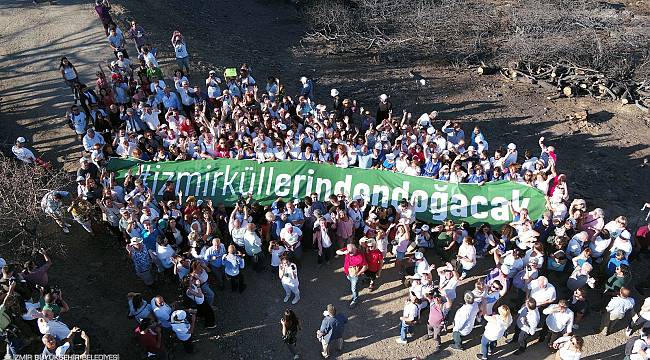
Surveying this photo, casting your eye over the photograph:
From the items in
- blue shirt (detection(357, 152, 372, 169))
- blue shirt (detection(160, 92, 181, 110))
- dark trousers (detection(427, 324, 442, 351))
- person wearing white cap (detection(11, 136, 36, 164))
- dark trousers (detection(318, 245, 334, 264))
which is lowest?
dark trousers (detection(427, 324, 442, 351))

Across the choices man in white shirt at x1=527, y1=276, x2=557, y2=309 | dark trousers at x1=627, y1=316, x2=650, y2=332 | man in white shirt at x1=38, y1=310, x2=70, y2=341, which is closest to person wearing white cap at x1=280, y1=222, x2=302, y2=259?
man in white shirt at x1=38, y1=310, x2=70, y2=341

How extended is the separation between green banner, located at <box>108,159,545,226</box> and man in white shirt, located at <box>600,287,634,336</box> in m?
2.59

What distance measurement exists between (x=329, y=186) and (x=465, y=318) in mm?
4330

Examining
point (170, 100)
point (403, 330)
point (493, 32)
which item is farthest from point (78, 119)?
point (493, 32)

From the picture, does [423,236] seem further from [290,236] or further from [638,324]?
[638,324]

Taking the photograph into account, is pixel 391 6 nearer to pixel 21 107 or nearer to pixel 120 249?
pixel 21 107

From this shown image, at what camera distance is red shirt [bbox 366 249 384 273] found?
10.6m

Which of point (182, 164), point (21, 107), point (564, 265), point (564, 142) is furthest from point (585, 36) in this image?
point (21, 107)

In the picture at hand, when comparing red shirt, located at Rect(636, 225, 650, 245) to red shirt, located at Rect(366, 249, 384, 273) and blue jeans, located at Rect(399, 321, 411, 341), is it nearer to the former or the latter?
blue jeans, located at Rect(399, 321, 411, 341)

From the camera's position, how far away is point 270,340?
407 inches

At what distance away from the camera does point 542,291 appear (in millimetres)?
9500

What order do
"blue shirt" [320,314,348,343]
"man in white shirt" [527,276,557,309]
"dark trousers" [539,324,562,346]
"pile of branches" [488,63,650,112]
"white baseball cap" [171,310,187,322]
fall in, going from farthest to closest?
"pile of branches" [488,63,650,112], "dark trousers" [539,324,562,346], "man in white shirt" [527,276,557,309], "blue shirt" [320,314,348,343], "white baseball cap" [171,310,187,322]

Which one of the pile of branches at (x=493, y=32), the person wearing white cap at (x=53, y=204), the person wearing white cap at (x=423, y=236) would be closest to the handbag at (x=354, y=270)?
the person wearing white cap at (x=423, y=236)

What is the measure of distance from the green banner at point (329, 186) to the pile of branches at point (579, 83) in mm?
9250
